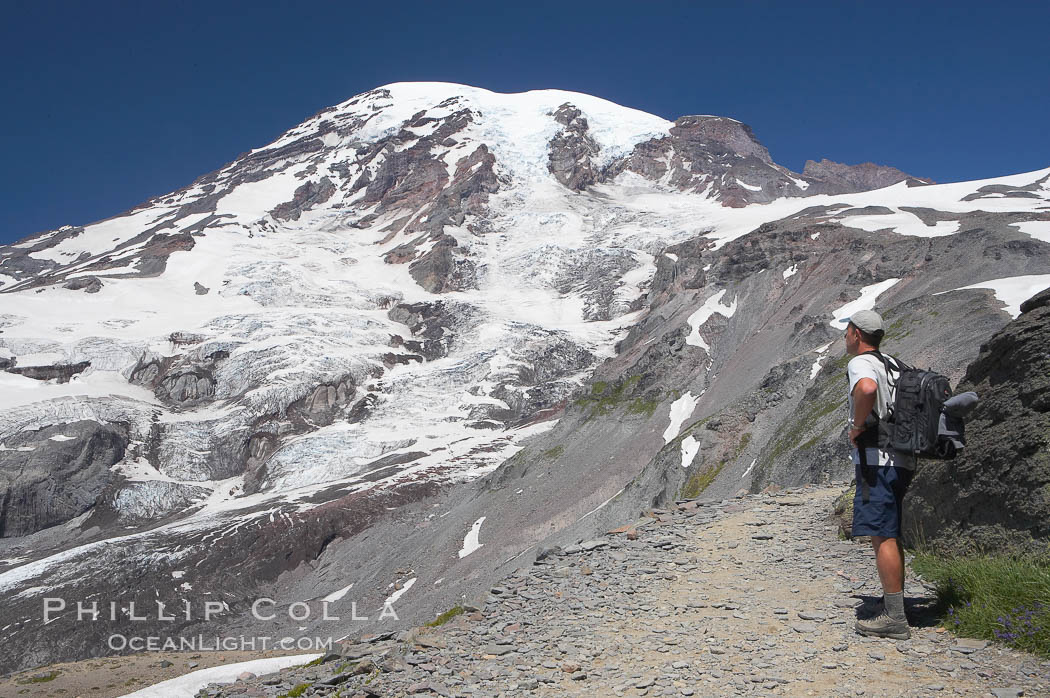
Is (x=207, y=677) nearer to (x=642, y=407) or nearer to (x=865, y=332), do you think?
(x=865, y=332)

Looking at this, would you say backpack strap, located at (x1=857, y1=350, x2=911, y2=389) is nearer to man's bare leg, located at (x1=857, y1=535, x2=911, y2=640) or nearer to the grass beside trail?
man's bare leg, located at (x1=857, y1=535, x2=911, y2=640)

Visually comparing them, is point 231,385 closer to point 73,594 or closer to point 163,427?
point 163,427

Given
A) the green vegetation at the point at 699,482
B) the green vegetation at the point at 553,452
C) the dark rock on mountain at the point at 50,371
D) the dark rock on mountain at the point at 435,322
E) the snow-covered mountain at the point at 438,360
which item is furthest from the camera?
the dark rock on mountain at the point at 435,322

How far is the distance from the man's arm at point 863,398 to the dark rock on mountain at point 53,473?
84.4m

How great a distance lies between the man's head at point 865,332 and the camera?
5.87m

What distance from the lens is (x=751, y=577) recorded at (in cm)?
770

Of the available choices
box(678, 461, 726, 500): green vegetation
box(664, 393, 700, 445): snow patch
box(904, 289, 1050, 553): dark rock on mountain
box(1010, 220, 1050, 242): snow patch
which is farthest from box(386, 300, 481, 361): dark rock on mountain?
box(904, 289, 1050, 553): dark rock on mountain

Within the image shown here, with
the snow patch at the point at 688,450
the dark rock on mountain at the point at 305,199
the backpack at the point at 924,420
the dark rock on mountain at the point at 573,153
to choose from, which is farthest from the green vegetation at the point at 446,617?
the dark rock on mountain at the point at 305,199

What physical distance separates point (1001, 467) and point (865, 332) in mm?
1919

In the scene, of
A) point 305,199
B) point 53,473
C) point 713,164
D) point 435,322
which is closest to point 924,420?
point 53,473

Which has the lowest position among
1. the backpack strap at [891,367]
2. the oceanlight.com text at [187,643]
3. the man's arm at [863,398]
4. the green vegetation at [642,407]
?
the oceanlight.com text at [187,643]

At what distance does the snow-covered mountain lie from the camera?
43469mm

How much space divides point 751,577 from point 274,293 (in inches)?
4731

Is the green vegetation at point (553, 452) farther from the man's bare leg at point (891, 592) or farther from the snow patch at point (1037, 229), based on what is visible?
the man's bare leg at point (891, 592)
